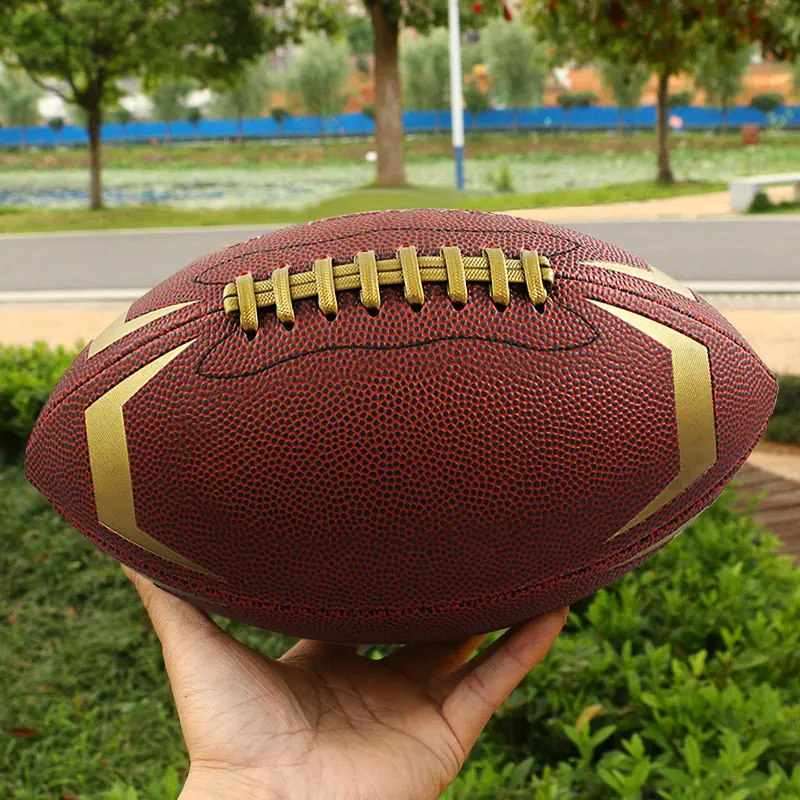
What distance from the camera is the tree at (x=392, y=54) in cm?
1565

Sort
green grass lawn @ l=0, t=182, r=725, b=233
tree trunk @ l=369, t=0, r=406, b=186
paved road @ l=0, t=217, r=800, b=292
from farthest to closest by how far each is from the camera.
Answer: tree trunk @ l=369, t=0, r=406, b=186 → green grass lawn @ l=0, t=182, r=725, b=233 → paved road @ l=0, t=217, r=800, b=292

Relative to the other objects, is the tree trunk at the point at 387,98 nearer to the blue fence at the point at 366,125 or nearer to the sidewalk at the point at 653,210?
the sidewalk at the point at 653,210

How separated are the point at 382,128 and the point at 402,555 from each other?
16187 mm

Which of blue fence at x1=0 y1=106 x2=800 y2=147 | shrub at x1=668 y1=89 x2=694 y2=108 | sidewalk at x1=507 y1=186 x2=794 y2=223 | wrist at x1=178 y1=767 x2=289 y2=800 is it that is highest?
shrub at x1=668 y1=89 x2=694 y2=108

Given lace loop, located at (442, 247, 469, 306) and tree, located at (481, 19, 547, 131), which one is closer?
lace loop, located at (442, 247, 469, 306)

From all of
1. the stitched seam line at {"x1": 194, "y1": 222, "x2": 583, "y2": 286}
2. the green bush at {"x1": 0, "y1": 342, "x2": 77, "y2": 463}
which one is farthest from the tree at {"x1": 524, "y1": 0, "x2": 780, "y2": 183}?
the green bush at {"x1": 0, "y1": 342, "x2": 77, "y2": 463}

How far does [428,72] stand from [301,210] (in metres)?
26.7

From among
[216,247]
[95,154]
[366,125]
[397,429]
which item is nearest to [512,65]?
[366,125]

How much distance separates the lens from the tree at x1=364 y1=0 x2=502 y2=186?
15648 mm

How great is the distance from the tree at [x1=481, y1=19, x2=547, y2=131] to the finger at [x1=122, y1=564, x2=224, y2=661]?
40426mm

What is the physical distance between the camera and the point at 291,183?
2602 centimetres

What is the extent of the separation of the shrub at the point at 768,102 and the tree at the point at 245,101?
75.2ft

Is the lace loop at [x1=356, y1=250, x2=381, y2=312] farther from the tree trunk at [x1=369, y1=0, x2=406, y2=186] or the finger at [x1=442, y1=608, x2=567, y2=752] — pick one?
the tree trunk at [x1=369, y1=0, x2=406, y2=186]

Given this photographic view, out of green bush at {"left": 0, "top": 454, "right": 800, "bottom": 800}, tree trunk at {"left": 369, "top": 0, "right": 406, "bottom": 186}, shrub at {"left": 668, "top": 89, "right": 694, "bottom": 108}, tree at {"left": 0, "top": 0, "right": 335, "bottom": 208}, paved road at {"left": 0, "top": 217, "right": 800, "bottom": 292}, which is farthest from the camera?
shrub at {"left": 668, "top": 89, "right": 694, "bottom": 108}
